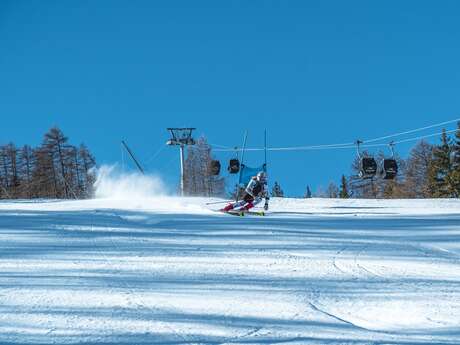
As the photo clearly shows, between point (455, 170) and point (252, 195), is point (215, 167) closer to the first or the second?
point (252, 195)

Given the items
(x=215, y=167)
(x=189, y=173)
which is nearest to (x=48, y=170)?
(x=189, y=173)

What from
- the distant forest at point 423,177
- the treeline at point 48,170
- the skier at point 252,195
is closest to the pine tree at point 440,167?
the distant forest at point 423,177

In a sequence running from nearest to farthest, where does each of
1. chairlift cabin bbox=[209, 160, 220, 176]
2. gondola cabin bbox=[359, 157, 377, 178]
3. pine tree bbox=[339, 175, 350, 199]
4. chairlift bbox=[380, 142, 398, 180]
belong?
chairlift bbox=[380, 142, 398, 180], gondola cabin bbox=[359, 157, 377, 178], chairlift cabin bbox=[209, 160, 220, 176], pine tree bbox=[339, 175, 350, 199]

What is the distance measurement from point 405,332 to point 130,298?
242cm

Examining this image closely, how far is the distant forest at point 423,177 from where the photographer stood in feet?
132

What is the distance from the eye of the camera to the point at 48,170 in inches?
Result: 1949

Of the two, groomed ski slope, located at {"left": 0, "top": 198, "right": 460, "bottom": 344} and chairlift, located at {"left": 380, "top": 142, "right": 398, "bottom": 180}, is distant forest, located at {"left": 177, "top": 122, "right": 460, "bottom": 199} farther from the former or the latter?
groomed ski slope, located at {"left": 0, "top": 198, "right": 460, "bottom": 344}

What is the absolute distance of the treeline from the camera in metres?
49.3

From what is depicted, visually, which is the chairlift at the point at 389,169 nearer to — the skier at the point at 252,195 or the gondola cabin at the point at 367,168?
the gondola cabin at the point at 367,168

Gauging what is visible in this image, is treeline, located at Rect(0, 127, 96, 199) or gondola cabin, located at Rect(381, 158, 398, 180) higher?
treeline, located at Rect(0, 127, 96, 199)

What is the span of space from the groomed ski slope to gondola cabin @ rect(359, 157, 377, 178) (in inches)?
555

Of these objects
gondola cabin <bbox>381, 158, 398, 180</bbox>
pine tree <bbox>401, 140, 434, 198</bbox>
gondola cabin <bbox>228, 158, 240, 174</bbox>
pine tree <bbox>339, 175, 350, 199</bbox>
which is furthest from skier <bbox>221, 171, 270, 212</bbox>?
pine tree <bbox>339, 175, 350, 199</bbox>

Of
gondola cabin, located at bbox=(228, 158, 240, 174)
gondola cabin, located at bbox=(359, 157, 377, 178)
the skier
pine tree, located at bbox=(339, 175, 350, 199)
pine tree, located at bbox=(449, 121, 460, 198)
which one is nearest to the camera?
the skier

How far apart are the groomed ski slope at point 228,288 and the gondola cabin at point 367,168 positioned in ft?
46.3
